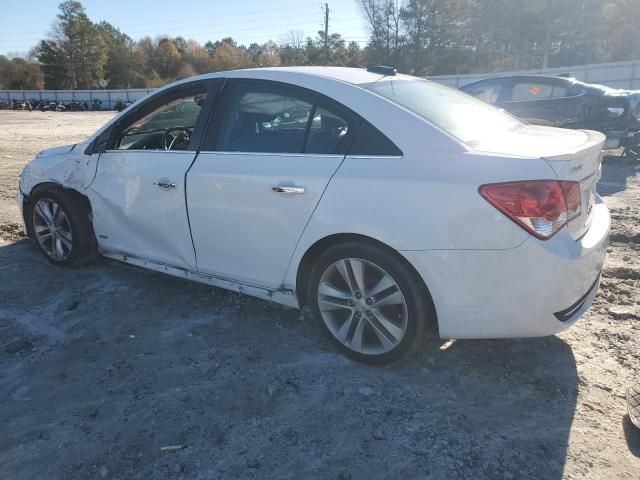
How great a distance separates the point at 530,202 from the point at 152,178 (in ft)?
8.33

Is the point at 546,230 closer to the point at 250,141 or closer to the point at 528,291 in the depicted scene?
the point at 528,291

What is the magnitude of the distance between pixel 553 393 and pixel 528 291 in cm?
65

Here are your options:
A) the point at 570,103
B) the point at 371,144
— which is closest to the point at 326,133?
the point at 371,144

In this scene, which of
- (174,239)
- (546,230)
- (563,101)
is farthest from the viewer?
(563,101)

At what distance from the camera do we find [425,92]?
11.2 ft

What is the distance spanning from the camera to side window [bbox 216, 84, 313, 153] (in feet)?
10.5

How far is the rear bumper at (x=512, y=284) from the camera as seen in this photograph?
251 cm

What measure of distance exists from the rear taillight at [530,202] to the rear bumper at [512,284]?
0.23 feet

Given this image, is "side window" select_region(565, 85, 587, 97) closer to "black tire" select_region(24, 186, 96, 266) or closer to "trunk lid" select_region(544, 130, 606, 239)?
"trunk lid" select_region(544, 130, 606, 239)

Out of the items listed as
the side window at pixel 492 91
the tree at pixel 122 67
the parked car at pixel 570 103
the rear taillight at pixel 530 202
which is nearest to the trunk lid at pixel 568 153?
the rear taillight at pixel 530 202

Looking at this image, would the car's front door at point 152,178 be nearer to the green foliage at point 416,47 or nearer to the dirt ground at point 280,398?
the dirt ground at point 280,398

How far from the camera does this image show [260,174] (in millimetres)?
3191

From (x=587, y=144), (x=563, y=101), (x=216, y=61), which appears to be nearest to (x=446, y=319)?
(x=587, y=144)

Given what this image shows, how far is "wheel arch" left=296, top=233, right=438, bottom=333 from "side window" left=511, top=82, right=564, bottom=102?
8.54 meters
